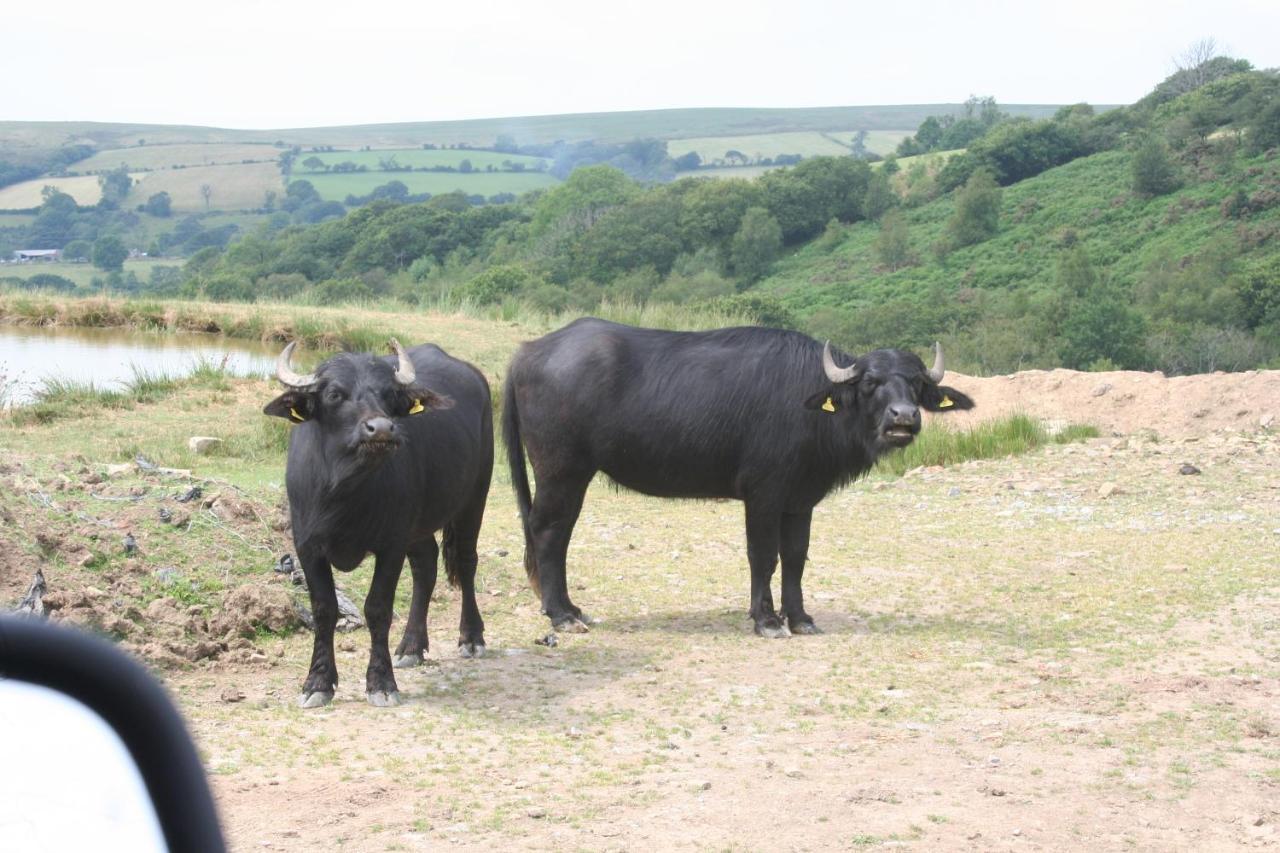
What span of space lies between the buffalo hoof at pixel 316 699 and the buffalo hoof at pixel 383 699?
0.74 ft

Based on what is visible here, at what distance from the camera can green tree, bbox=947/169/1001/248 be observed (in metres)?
83.6

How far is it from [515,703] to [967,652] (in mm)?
2981

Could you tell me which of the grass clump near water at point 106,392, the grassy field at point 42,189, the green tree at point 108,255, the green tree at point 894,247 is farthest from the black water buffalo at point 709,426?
the grassy field at point 42,189

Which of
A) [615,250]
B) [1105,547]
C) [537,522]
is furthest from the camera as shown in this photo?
[615,250]

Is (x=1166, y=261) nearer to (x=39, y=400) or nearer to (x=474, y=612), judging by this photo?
(x=39, y=400)

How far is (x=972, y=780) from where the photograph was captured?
6352mm

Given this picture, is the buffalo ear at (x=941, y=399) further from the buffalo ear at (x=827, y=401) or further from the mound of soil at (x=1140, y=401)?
the mound of soil at (x=1140, y=401)

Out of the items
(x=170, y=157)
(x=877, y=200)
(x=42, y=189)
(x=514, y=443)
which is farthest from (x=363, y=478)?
(x=170, y=157)

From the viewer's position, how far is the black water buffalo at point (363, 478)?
25.1ft

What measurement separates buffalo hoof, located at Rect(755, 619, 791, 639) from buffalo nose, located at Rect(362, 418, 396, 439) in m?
3.38

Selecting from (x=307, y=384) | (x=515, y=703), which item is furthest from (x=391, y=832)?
(x=307, y=384)

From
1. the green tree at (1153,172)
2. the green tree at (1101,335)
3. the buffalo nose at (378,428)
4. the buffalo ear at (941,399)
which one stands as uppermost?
the green tree at (1153,172)

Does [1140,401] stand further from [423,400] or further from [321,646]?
[321,646]

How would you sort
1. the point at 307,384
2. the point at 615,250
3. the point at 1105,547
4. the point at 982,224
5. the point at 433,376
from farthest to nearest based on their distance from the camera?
1. the point at 982,224
2. the point at 615,250
3. the point at 1105,547
4. the point at 433,376
5. the point at 307,384
